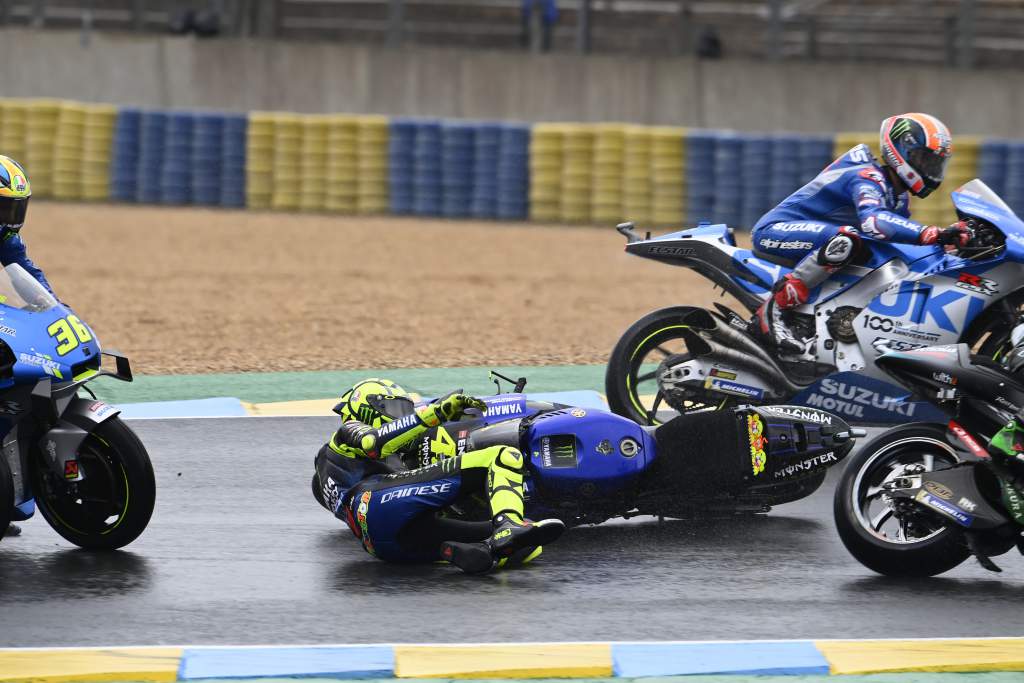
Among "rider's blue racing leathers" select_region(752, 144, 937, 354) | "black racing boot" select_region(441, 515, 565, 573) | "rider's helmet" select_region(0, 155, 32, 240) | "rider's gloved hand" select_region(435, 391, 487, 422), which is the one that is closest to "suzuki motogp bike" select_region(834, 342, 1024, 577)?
"black racing boot" select_region(441, 515, 565, 573)

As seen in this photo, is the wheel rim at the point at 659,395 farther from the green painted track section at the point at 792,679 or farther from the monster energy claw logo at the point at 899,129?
the green painted track section at the point at 792,679

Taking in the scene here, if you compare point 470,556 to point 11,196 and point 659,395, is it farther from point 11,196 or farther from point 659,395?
point 659,395

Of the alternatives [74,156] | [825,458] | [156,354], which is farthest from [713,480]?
[74,156]

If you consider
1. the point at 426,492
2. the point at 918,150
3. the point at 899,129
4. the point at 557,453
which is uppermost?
the point at 899,129

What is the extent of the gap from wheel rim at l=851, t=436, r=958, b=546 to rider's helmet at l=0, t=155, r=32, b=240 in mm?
3587

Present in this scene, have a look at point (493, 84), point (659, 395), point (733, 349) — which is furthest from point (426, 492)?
point (493, 84)

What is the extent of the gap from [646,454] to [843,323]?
2.45 meters

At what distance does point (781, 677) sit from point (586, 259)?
1357 centimetres

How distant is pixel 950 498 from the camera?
247 inches

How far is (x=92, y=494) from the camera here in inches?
267

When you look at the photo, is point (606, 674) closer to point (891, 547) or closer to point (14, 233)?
point (891, 547)

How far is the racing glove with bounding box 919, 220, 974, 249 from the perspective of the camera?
8492 millimetres

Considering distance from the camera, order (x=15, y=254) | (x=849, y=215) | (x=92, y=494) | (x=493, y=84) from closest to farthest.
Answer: (x=92, y=494) → (x=15, y=254) → (x=849, y=215) → (x=493, y=84)

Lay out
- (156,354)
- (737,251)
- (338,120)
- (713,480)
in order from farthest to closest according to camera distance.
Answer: (338,120), (156,354), (737,251), (713,480)
